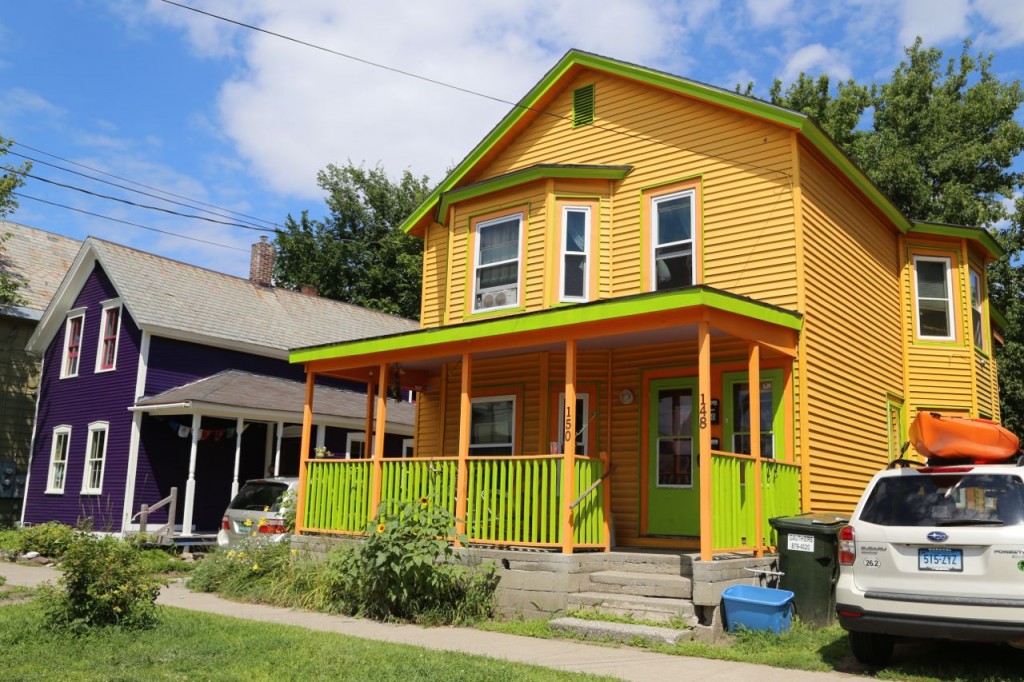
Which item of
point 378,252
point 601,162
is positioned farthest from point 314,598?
point 378,252

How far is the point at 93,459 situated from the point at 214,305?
499 centimetres

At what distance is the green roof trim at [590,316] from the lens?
31.5ft

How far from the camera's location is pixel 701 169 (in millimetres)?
13086

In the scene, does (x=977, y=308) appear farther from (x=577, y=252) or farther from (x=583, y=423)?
(x=583, y=423)

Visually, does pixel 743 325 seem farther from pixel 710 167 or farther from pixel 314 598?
pixel 314 598

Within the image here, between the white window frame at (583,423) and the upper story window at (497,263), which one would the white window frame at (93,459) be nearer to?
the upper story window at (497,263)

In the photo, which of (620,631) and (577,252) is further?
(577,252)

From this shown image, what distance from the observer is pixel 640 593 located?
961cm

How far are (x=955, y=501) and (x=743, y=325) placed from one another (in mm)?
3836

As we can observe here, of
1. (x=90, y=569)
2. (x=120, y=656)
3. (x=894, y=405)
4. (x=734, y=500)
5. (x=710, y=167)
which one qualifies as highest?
(x=710, y=167)

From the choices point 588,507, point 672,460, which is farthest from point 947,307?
point 588,507

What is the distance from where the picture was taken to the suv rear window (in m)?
15.2

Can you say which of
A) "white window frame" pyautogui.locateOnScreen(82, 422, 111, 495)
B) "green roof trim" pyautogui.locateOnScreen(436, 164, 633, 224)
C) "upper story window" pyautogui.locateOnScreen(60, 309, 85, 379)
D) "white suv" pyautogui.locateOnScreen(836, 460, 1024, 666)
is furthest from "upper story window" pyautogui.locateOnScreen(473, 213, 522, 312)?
"upper story window" pyautogui.locateOnScreen(60, 309, 85, 379)

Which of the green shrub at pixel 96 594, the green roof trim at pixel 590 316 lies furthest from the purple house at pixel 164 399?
the green shrub at pixel 96 594
